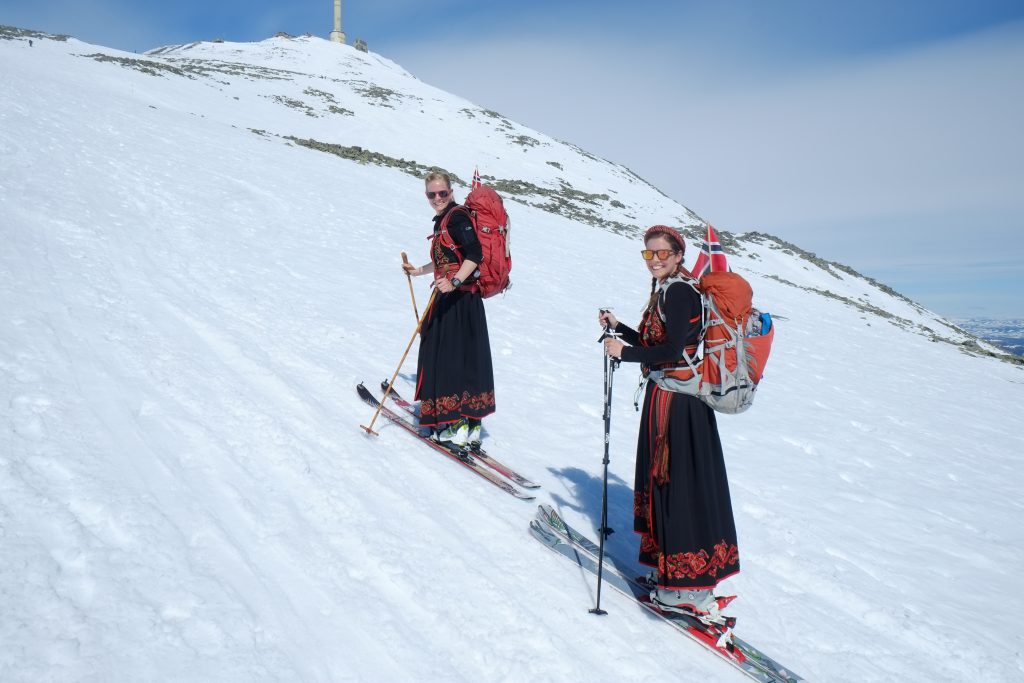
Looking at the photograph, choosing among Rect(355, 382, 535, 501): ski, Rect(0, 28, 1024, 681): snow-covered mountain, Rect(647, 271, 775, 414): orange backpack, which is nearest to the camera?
Rect(0, 28, 1024, 681): snow-covered mountain

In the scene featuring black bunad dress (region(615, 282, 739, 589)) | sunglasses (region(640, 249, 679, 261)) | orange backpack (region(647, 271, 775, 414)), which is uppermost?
sunglasses (region(640, 249, 679, 261))

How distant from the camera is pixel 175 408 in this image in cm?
429

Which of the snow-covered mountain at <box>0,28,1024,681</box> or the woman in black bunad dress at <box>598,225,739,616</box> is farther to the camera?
the woman in black bunad dress at <box>598,225,739,616</box>

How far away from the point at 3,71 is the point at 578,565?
926 inches

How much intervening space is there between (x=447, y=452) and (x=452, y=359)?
0.84m

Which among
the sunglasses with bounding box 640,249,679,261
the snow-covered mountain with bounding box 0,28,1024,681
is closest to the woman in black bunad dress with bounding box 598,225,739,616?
the sunglasses with bounding box 640,249,679,261

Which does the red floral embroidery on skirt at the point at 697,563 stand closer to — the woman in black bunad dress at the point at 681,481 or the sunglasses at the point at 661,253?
the woman in black bunad dress at the point at 681,481

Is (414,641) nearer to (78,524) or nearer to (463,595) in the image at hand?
(463,595)

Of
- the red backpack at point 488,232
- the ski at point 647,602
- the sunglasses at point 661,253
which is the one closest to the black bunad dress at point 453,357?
the red backpack at point 488,232

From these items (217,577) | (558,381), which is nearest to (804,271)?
(558,381)

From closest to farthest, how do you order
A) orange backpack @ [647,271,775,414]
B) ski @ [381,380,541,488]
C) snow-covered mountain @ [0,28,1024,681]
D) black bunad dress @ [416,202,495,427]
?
snow-covered mountain @ [0,28,1024,681] → orange backpack @ [647,271,775,414] → ski @ [381,380,541,488] → black bunad dress @ [416,202,495,427]

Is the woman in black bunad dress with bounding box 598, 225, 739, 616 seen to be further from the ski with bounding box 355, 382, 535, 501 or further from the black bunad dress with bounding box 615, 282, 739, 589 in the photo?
A: the ski with bounding box 355, 382, 535, 501

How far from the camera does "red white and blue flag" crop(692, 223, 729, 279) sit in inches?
134

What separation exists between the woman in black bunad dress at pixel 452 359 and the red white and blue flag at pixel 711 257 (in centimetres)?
208
